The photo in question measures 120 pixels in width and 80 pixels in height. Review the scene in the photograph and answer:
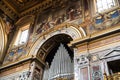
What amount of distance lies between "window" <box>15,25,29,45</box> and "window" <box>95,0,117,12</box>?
17.8 feet

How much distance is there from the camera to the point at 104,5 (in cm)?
1109

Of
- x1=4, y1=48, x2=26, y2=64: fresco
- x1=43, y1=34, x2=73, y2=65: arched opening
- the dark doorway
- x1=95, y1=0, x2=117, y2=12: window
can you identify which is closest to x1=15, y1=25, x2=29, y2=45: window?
x1=4, y1=48, x2=26, y2=64: fresco

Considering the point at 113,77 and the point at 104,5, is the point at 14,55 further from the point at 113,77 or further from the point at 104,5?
the point at 113,77

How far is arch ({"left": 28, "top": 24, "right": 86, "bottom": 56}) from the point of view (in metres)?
10.5

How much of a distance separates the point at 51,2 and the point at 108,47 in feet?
23.4

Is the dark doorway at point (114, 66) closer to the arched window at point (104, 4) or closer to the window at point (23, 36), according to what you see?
the arched window at point (104, 4)

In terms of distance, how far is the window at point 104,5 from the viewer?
10.7m

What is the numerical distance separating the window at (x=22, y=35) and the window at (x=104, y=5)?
17.8 ft

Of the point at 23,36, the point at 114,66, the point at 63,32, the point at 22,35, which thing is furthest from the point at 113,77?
the point at 22,35

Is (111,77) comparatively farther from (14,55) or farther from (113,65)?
(14,55)

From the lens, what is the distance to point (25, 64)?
444 inches

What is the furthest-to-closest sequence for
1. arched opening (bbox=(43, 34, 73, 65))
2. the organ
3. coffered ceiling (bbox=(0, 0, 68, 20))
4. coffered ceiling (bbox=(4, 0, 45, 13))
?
coffered ceiling (bbox=(4, 0, 45, 13))
coffered ceiling (bbox=(0, 0, 68, 20))
arched opening (bbox=(43, 34, 73, 65))
the organ

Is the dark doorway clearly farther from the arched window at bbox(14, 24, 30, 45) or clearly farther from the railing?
the arched window at bbox(14, 24, 30, 45)

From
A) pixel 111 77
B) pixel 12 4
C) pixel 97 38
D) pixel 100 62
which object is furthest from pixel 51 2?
pixel 111 77
